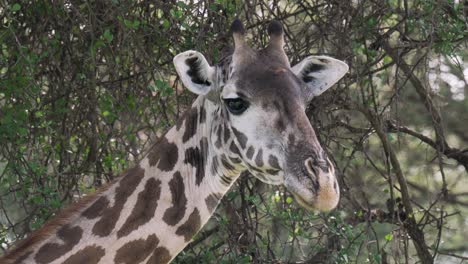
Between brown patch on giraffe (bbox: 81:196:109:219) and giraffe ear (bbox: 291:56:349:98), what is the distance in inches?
38.6

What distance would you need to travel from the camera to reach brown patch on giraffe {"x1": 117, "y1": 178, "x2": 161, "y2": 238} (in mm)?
4195

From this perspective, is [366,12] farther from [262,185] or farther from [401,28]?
[262,185]

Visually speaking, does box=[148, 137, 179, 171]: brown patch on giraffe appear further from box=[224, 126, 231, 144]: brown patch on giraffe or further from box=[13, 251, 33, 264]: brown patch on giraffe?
box=[13, 251, 33, 264]: brown patch on giraffe

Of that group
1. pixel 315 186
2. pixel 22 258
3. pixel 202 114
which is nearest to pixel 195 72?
pixel 202 114

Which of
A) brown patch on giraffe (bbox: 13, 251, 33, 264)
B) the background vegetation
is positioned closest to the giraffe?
brown patch on giraffe (bbox: 13, 251, 33, 264)

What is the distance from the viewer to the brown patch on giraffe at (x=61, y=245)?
4.13 meters

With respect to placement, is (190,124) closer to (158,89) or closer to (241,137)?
(241,137)

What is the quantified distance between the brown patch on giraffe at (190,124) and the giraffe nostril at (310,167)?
75 centimetres

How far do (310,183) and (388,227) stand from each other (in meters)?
5.45

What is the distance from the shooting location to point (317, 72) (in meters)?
4.43

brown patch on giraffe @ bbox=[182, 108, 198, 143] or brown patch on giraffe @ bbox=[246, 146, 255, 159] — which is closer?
brown patch on giraffe @ bbox=[246, 146, 255, 159]

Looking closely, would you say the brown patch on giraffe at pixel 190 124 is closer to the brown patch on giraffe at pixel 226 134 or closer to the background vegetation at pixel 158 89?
the brown patch on giraffe at pixel 226 134

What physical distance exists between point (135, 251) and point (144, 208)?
19 centimetres

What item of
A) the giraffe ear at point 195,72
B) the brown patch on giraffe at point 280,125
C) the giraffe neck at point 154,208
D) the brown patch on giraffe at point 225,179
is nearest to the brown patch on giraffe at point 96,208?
the giraffe neck at point 154,208
